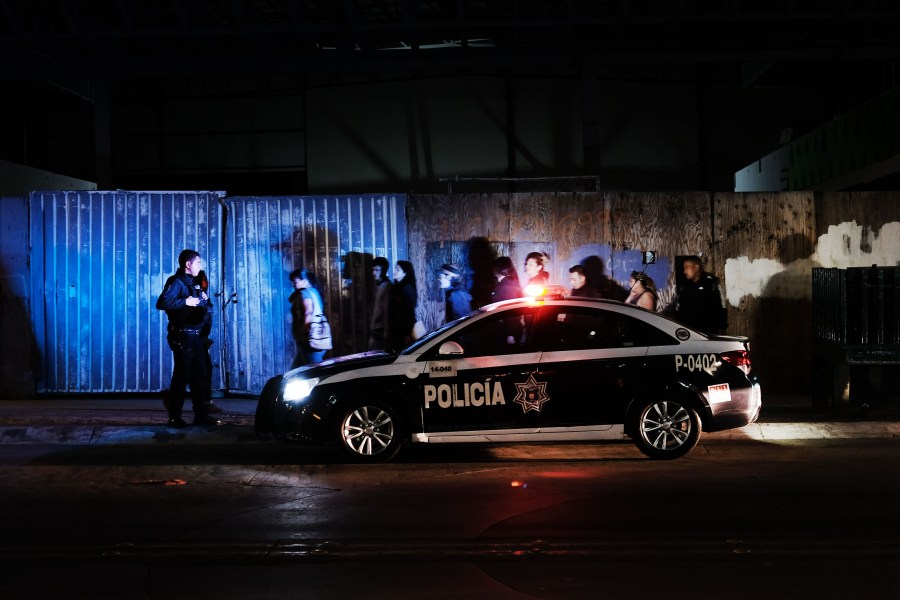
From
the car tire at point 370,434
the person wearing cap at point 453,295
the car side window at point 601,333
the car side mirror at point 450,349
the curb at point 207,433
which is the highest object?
the person wearing cap at point 453,295

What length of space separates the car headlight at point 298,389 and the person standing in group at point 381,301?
3.41 m

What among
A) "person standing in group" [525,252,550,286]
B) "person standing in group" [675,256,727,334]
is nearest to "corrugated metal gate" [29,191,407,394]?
"person standing in group" [525,252,550,286]

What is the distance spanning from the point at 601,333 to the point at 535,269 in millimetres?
3609

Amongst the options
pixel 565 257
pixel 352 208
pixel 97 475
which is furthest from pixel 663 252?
pixel 97 475

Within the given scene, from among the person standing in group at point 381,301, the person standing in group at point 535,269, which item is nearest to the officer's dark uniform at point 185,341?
the person standing in group at point 381,301

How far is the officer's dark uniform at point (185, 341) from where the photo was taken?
36.8 feet

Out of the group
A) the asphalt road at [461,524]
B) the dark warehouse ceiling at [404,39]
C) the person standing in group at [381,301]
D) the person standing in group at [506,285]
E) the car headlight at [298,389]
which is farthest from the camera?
the dark warehouse ceiling at [404,39]

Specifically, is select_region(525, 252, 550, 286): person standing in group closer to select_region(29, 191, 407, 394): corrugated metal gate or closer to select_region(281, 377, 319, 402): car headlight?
select_region(29, 191, 407, 394): corrugated metal gate

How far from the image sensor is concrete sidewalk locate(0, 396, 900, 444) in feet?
36.2

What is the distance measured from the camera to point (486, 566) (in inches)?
233

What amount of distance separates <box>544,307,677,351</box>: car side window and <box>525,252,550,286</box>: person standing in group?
3533mm

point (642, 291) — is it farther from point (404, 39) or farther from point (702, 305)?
point (404, 39)

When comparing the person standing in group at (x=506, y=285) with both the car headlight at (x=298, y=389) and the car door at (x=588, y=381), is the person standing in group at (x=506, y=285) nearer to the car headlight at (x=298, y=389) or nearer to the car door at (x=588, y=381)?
the car door at (x=588, y=381)

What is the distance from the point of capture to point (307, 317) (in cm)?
1254
